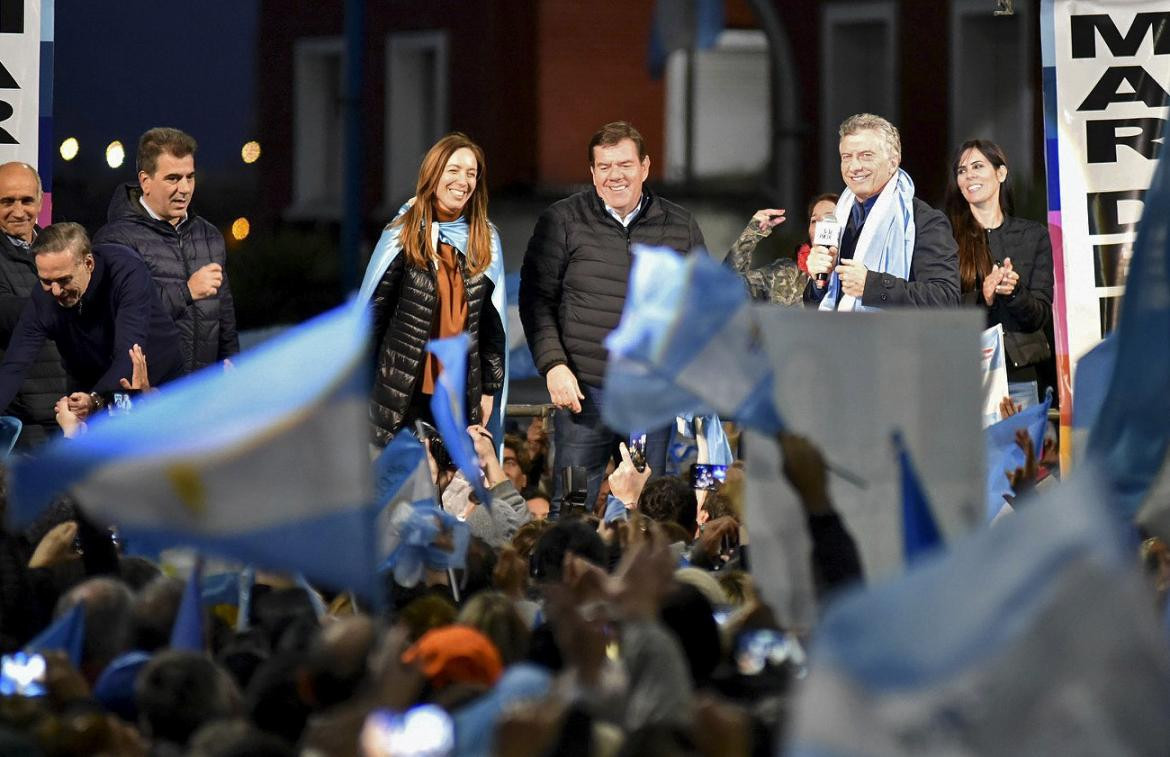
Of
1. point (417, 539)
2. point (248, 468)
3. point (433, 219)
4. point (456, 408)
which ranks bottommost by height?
point (417, 539)

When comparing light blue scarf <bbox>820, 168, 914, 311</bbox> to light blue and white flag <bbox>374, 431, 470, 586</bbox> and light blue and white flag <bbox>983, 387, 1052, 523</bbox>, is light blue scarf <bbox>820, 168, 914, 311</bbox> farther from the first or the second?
light blue and white flag <bbox>374, 431, 470, 586</bbox>

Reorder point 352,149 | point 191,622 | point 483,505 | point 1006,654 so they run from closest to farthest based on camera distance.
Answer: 1. point 1006,654
2. point 191,622
3. point 483,505
4. point 352,149

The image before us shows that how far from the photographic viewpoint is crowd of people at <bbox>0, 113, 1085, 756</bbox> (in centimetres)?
399

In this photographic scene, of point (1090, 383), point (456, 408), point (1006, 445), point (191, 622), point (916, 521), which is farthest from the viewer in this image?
point (1006, 445)

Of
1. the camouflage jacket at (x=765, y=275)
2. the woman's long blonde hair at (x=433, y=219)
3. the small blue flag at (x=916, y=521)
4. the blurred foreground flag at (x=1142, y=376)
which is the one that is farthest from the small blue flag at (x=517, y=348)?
the small blue flag at (x=916, y=521)

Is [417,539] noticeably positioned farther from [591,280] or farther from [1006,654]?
[1006,654]

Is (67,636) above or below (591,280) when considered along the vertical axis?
below

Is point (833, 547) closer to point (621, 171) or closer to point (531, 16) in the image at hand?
point (621, 171)

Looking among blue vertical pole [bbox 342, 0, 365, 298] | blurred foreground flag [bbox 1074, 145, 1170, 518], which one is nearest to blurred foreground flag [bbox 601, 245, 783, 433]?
blurred foreground flag [bbox 1074, 145, 1170, 518]

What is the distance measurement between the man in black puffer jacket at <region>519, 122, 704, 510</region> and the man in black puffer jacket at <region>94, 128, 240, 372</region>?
3.75ft

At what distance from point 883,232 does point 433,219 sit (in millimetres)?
1650

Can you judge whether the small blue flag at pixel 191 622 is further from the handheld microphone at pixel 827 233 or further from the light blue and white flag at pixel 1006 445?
the handheld microphone at pixel 827 233

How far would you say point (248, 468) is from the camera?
4051 millimetres

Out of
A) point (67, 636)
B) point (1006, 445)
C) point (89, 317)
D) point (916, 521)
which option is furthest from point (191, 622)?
point (89, 317)
